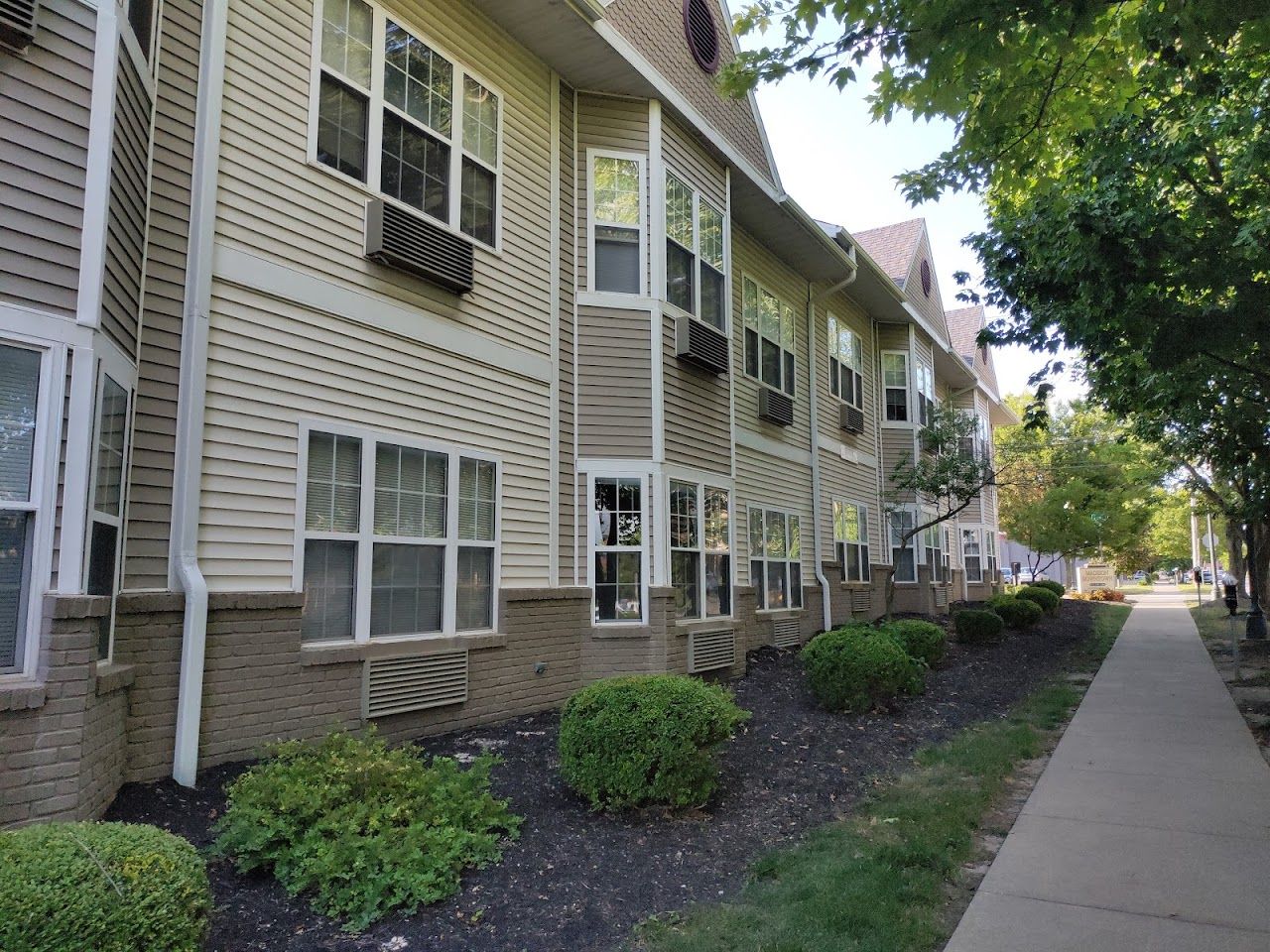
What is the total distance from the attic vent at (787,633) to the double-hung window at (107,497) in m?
10.6

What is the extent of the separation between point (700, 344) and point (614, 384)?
4.65ft

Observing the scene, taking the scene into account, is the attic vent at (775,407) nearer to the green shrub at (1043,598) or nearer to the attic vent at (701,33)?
the attic vent at (701,33)

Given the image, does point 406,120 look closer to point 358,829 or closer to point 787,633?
point 358,829

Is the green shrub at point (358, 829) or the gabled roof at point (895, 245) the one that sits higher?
the gabled roof at point (895, 245)

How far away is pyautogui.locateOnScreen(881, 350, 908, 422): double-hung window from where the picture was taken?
2077cm

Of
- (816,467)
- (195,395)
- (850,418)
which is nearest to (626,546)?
(195,395)

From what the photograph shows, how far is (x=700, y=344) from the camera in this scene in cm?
1077

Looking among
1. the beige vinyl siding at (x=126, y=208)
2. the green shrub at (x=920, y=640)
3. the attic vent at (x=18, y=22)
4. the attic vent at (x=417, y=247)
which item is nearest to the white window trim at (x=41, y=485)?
the beige vinyl siding at (x=126, y=208)

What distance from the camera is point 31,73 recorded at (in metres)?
4.61

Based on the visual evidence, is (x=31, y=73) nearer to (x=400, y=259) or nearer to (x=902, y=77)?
(x=400, y=259)

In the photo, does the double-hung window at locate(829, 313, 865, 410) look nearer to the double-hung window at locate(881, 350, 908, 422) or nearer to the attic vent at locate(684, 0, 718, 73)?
the double-hung window at locate(881, 350, 908, 422)

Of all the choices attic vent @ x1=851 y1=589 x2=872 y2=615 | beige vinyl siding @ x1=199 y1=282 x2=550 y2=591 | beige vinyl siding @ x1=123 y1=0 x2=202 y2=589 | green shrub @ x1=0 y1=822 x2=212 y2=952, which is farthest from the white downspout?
green shrub @ x1=0 y1=822 x2=212 y2=952

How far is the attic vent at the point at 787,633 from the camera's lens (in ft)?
47.1

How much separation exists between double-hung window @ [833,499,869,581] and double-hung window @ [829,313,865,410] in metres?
2.27
